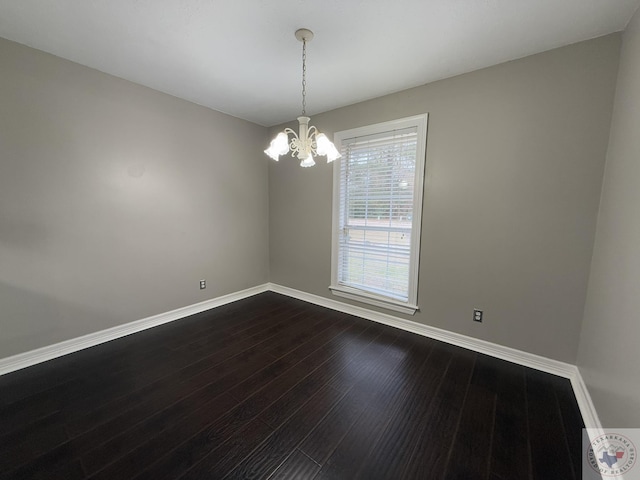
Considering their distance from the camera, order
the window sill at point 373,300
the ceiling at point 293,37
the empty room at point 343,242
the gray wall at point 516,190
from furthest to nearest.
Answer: the window sill at point 373,300
the gray wall at point 516,190
the ceiling at point 293,37
the empty room at point 343,242

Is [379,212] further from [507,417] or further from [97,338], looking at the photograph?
[97,338]

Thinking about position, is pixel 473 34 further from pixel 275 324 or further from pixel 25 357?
pixel 25 357

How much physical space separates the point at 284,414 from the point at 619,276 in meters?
2.18

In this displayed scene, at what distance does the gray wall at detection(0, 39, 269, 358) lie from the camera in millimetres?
1985

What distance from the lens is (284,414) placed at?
162cm

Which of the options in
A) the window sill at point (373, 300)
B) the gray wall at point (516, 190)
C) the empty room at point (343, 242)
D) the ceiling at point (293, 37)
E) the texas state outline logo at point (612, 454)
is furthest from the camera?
the window sill at point (373, 300)

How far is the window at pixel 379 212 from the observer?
2656mm

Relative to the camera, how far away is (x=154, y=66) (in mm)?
2246

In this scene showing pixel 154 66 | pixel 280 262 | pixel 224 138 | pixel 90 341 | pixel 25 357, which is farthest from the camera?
pixel 280 262

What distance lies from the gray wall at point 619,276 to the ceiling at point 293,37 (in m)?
0.59

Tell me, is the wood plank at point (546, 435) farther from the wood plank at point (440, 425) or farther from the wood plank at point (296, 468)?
the wood plank at point (296, 468)

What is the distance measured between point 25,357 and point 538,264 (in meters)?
4.37

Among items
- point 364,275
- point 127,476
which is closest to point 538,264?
point 364,275

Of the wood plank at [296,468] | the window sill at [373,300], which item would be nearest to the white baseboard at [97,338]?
the window sill at [373,300]
